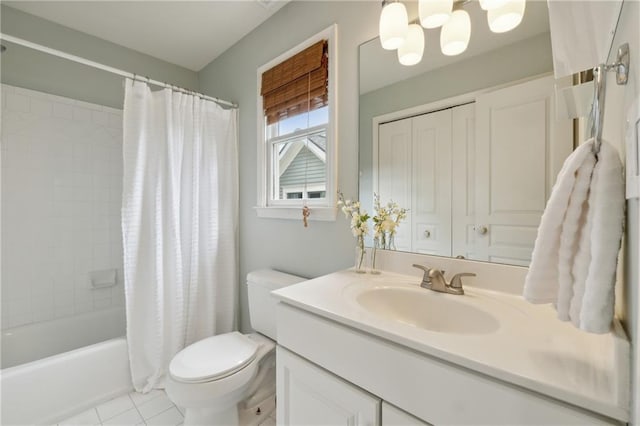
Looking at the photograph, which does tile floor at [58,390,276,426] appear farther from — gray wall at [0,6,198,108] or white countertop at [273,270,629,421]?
gray wall at [0,6,198,108]

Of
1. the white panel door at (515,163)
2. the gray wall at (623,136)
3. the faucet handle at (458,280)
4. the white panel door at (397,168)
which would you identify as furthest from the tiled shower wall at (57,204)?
the gray wall at (623,136)

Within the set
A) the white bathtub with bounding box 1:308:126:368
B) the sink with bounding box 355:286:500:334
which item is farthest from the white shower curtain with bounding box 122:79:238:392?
the sink with bounding box 355:286:500:334

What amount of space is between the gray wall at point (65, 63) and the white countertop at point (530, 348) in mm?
2324

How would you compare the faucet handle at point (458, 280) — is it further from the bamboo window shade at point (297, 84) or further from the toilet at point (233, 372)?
the bamboo window shade at point (297, 84)

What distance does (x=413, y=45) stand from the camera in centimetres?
114

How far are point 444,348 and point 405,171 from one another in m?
0.79

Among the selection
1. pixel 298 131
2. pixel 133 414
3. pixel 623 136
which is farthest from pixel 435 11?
pixel 133 414

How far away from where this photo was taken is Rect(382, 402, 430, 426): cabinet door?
662mm

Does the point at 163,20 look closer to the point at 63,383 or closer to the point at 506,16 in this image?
the point at 506,16

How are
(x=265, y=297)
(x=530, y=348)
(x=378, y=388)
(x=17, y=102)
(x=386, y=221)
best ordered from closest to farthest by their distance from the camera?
1. (x=530, y=348)
2. (x=378, y=388)
3. (x=386, y=221)
4. (x=265, y=297)
5. (x=17, y=102)

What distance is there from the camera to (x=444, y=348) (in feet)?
1.99

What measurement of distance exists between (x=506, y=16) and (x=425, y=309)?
1.05m

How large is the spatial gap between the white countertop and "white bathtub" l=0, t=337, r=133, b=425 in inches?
54.9

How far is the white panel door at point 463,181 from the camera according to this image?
1.04 meters
